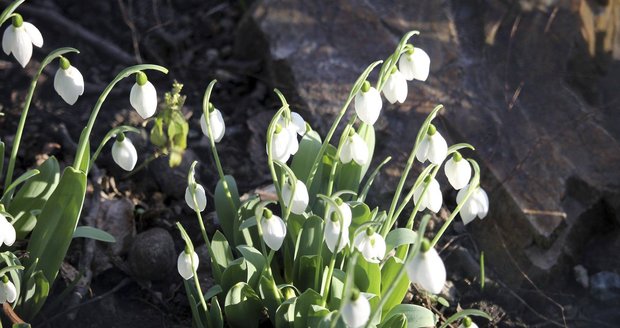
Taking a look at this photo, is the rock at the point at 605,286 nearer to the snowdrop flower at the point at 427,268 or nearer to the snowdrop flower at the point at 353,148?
the snowdrop flower at the point at 353,148

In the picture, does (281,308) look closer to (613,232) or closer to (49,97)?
(613,232)

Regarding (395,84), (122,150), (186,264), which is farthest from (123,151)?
(395,84)

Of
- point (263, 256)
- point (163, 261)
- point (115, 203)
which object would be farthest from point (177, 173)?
point (263, 256)

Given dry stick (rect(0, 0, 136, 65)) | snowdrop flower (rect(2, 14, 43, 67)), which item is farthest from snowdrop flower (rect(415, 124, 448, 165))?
dry stick (rect(0, 0, 136, 65))

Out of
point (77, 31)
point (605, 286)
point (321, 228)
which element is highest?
point (321, 228)

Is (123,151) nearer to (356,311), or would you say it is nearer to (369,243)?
(369,243)

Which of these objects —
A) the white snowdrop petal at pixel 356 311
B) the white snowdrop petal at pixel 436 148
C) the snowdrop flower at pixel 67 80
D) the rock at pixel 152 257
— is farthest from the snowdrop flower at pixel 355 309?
the rock at pixel 152 257
